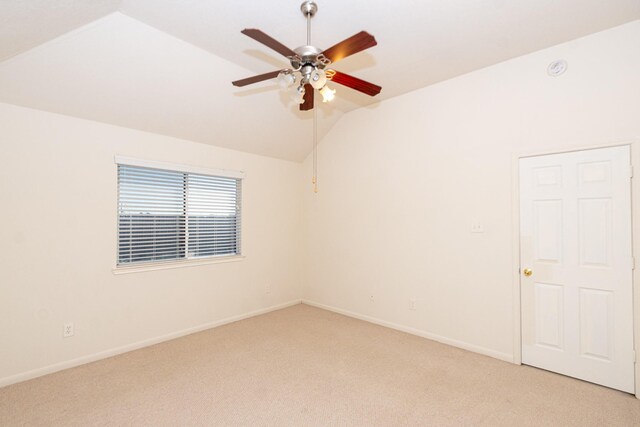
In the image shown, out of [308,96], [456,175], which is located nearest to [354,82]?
[308,96]

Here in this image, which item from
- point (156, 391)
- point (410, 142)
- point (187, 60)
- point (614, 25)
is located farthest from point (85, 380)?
point (614, 25)

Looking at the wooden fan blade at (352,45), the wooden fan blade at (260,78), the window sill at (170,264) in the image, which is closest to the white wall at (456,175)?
the window sill at (170,264)

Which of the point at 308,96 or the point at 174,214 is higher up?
the point at 308,96

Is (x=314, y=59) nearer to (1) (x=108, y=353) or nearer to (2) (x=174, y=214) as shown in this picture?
(2) (x=174, y=214)

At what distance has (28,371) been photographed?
2.73 meters

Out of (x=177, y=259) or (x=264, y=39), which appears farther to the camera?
(x=177, y=259)

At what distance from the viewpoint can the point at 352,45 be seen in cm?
176

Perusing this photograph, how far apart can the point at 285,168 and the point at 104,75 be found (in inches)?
107

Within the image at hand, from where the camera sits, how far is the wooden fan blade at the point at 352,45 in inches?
65.2

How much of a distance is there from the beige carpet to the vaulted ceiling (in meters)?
2.48

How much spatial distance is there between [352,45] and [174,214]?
299 cm

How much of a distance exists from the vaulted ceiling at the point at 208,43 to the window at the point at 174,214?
23.5 inches

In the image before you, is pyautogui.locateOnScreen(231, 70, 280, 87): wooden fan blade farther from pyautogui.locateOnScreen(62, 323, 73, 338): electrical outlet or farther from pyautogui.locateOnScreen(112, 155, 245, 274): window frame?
pyautogui.locateOnScreen(62, 323, 73, 338): electrical outlet

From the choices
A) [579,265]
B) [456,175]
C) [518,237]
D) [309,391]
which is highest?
[456,175]
